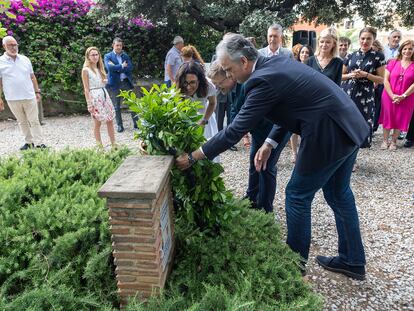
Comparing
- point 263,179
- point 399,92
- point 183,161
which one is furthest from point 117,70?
point 183,161

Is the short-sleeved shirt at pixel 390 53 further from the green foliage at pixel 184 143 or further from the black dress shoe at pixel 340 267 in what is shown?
the green foliage at pixel 184 143

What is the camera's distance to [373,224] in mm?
4117

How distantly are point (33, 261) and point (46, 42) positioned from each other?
29.4 ft

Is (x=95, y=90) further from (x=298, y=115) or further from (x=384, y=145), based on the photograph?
(x=384, y=145)

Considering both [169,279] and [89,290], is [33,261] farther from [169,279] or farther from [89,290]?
[169,279]

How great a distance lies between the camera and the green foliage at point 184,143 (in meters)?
2.63

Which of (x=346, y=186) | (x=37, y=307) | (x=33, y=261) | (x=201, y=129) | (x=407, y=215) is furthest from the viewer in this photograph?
(x=407, y=215)

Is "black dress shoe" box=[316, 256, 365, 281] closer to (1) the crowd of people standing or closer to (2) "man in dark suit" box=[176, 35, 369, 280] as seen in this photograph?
(1) the crowd of people standing

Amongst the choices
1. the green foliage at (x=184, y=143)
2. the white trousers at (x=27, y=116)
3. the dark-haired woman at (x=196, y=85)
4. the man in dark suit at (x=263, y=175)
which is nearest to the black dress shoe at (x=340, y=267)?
the man in dark suit at (x=263, y=175)

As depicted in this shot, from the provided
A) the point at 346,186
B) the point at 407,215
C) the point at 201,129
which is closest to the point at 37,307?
the point at 201,129

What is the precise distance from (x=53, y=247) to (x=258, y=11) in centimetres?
811

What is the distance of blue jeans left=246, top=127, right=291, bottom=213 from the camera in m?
3.57

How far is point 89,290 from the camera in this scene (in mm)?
2391

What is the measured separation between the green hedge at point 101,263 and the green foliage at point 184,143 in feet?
0.75
